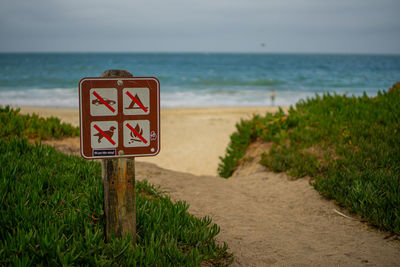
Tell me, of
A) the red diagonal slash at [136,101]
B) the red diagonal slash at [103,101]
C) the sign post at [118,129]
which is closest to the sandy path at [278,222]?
the sign post at [118,129]

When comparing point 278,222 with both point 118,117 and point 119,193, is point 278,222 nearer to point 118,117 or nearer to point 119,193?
point 119,193

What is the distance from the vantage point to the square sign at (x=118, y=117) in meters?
Result: 2.28

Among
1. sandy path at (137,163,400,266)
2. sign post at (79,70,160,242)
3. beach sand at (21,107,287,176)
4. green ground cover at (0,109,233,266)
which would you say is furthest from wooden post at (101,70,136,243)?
beach sand at (21,107,287,176)

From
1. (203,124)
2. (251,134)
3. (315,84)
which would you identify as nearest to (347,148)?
(251,134)

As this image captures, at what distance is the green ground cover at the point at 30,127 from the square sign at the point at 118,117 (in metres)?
4.06

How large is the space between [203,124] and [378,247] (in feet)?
37.0

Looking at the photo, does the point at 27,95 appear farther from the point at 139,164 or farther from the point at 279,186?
the point at 279,186

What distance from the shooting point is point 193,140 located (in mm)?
11703

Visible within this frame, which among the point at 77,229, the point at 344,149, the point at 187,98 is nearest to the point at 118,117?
the point at 77,229

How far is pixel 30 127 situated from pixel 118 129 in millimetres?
4418

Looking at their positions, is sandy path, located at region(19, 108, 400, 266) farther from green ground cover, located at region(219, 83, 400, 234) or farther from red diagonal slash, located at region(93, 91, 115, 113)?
red diagonal slash, located at region(93, 91, 115, 113)

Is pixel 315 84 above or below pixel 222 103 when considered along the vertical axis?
above

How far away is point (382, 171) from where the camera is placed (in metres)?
4.28

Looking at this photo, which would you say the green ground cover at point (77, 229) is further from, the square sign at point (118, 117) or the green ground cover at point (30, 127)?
the green ground cover at point (30, 127)
